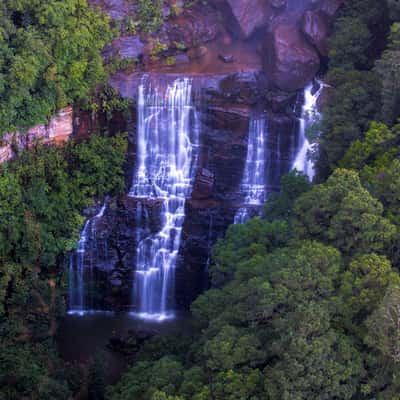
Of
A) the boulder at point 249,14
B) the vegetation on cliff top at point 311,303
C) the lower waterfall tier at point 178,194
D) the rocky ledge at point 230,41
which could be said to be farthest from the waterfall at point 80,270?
the boulder at point 249,14

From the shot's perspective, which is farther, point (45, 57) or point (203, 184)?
point (203, 184)

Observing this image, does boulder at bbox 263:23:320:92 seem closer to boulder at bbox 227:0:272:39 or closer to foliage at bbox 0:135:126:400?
boulder at bbox 227:0:272:39

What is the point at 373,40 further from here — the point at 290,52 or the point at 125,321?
the point at 125,321

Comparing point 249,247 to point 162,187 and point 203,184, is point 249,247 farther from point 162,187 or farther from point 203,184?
point 162,187

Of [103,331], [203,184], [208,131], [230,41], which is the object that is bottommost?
[103,331]

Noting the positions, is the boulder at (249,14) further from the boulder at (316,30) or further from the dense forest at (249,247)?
the dense forest at (249,247)

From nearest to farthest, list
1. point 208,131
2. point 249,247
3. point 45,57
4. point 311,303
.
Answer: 1. point 311,303
2. point 249,247
3. point 45,57
4. point 208,131

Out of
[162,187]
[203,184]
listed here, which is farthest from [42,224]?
[203,184]
